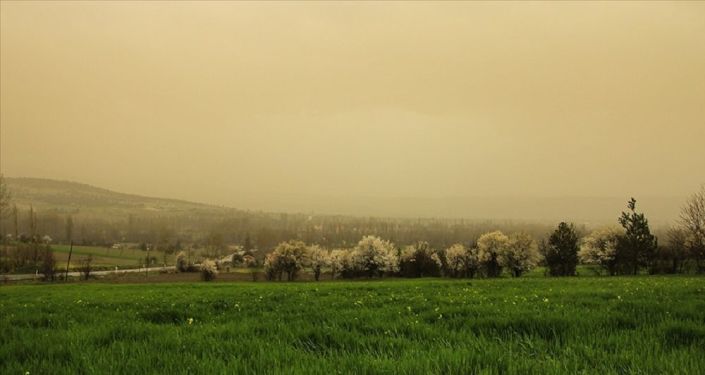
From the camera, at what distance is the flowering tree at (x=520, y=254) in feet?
326

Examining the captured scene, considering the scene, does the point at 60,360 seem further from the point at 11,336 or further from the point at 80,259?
the point at 80,259

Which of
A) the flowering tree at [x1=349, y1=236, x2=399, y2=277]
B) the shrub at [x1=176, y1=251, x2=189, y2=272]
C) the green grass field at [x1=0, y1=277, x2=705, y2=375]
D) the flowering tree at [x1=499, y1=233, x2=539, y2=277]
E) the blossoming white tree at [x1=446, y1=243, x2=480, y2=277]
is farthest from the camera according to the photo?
the shrub at [x1=176, y1=251, x2=189, y2=272]

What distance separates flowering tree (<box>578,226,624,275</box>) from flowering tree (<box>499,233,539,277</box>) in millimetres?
9215

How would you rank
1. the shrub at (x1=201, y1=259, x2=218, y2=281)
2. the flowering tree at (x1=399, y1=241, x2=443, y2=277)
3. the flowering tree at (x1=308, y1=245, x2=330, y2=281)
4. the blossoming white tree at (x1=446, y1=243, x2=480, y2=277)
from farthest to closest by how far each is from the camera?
the flowering tree at (x1=308, y1=245, x2=330, y2=281)
the shrub at (x1=201, y1=259, x2=218, y2=281)
the flowering tree at (x1=399, y1=241, x2=443, y2=277)
the blossoming white tree at (x1=446, y1=243, x2=480, y2=277)

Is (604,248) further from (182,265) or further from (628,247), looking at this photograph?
(182,265)

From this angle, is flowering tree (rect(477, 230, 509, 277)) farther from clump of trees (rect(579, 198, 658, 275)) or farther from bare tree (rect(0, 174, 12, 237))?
bare tree (rect(0, 174, 12, 237))

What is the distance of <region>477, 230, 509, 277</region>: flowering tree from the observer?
102m

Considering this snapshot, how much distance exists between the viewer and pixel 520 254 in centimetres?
9969

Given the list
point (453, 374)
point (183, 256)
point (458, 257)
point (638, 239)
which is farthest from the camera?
point (183, 256)

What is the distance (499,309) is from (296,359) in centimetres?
590

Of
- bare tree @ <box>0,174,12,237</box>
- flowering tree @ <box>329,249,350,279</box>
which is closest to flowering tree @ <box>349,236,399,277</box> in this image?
flowering tree @ <box>329,249,350,279</box>

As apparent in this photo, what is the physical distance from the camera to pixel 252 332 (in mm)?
7480

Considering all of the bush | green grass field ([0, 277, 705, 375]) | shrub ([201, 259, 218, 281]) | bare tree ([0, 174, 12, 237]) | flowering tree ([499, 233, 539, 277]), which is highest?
bare tree ([0, 174, 12, 237])

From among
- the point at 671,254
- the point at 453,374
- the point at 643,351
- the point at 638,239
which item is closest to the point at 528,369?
the point at 453,374
